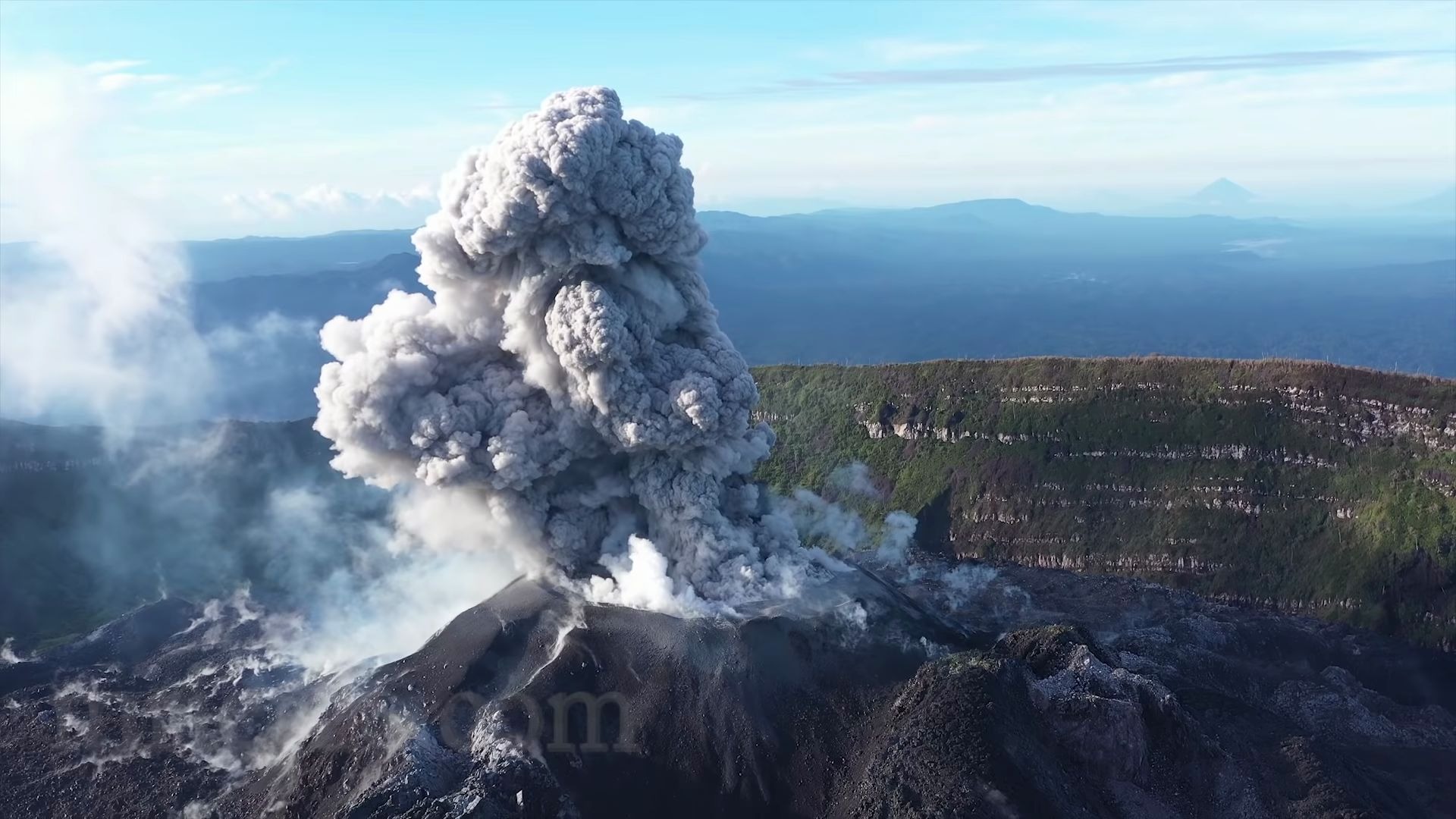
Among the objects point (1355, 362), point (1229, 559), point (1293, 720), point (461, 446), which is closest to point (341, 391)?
point (461, 446)

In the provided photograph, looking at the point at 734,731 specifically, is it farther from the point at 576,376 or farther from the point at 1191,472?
the point at 1191,472

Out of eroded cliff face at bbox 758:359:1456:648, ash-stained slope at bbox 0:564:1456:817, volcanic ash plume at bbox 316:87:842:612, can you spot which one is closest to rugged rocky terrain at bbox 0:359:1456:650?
eroded cliff face at bbox 758:359:1456:648

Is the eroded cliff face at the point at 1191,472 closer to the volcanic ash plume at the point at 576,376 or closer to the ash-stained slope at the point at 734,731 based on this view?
the ash-stained slope at the point at 734,731

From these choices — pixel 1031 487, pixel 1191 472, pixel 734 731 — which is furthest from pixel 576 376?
pixel 1191 472

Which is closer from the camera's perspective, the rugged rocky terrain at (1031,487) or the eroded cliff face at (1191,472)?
the eroded cliff face at (1191,472)

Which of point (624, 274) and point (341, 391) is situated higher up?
point (624, 274)

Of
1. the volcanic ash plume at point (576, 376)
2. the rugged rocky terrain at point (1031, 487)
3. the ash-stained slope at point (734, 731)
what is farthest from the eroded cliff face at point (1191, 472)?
the volcanic ash plume at point (576, 376)

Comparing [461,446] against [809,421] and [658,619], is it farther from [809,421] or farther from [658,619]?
[809,421]

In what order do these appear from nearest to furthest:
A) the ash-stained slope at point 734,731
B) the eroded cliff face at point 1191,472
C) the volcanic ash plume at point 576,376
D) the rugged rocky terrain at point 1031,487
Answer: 1. the ash-stained slope at point 734,731
2. the volcanic ash plume at point 576,376
3. the eroded cliff face at point 1191,472
4. the rugged rocky terrain at point 1031,487
